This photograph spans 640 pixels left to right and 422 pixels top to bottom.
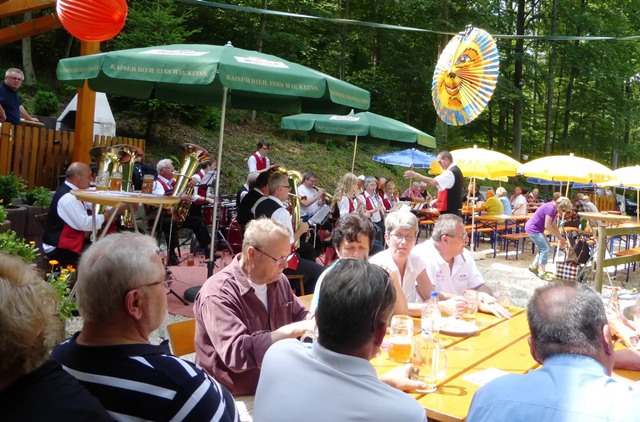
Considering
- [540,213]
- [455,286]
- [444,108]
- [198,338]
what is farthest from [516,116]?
[198,338]

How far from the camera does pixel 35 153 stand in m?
8.69

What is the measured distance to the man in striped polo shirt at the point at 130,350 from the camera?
5.17 feet

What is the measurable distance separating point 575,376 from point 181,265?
7.24m

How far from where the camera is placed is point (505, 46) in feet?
88.9

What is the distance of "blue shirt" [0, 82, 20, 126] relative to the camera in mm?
7684

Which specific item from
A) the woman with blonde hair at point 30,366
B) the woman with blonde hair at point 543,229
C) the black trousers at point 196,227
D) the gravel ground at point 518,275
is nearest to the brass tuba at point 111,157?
the black trousers at point 196,227

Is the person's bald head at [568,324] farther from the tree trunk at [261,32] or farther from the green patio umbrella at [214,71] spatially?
the tree trunk at [261,32]

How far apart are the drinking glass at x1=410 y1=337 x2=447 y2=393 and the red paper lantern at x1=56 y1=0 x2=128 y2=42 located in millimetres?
3787

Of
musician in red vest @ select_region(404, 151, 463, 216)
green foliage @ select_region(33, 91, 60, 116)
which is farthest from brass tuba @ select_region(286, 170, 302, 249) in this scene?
green foliage @ select_region(33, 91, 60, 116)

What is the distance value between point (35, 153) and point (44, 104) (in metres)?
8.03

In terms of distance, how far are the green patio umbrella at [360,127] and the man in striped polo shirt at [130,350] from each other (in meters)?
8.68

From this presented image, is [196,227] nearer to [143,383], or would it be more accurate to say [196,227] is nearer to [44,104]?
[143,383]

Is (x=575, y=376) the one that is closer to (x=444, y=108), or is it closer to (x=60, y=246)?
(x=60, y=246)

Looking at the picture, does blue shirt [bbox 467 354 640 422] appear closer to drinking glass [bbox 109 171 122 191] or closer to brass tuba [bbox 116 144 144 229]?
drinking glass [bbox 109 171 122 191]
